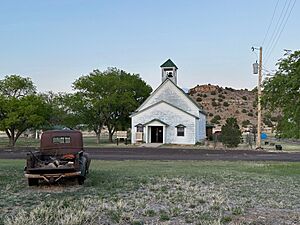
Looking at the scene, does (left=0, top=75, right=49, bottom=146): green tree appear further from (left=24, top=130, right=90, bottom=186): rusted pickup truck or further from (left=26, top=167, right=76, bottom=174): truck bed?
(left=26, top=167, right=76, bottom=174): truck bed

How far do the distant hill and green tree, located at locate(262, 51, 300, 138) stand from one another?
66.2 meters

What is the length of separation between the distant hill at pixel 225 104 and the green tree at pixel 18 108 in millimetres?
52672

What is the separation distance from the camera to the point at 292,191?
11695 mm

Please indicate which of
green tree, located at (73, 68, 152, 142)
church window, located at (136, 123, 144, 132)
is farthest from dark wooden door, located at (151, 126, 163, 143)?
green tree, located at (73, 68, 152, 142)

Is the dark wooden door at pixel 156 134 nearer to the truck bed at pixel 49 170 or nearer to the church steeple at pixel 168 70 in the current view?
the church steeple at pixel 168 70

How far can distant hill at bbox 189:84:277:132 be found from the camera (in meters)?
97.2

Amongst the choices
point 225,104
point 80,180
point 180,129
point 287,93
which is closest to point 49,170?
point 80,180

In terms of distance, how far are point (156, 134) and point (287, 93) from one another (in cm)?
2953

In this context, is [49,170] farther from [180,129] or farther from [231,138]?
[180,129]

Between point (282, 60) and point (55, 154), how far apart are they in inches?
486

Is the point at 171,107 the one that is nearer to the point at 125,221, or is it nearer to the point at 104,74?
the point at 104,74

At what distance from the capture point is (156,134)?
4866 centimetres

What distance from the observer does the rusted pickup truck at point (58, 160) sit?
38.0ft

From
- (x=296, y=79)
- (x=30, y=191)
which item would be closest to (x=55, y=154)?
(x=30, y=191)
